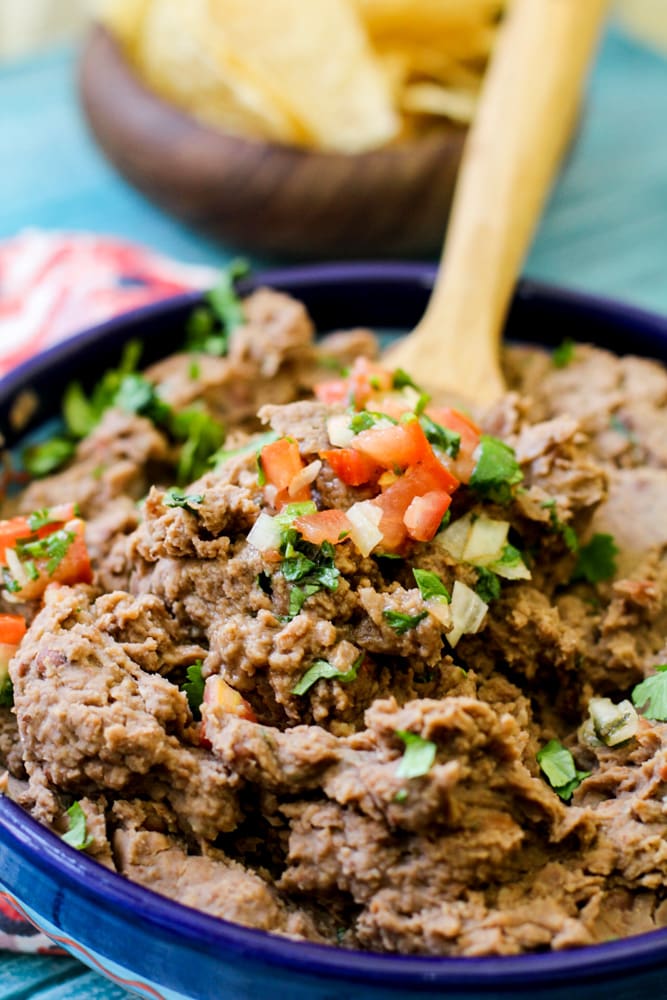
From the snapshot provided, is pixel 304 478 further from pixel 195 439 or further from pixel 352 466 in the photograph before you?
pixel 195 439

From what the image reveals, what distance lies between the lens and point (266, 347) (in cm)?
323

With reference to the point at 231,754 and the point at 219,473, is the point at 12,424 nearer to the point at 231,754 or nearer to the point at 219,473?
the point at 219,473

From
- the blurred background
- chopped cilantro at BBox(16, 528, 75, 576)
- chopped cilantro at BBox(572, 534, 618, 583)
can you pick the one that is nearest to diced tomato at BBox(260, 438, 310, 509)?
chopped cilantro at BBox(16, 528, 75, 576)

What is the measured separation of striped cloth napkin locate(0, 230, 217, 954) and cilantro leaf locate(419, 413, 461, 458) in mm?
1993

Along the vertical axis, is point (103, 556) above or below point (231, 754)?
below

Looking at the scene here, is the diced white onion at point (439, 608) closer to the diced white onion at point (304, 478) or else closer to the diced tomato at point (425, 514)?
the diced tomato at point (425, 514)

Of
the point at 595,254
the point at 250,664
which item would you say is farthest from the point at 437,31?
the point at 250,664

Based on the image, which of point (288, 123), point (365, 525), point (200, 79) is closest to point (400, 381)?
point (365, 525)

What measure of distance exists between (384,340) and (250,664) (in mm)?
1658

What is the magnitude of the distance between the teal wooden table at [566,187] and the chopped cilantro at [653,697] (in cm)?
274

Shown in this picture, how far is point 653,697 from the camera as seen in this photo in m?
2.34

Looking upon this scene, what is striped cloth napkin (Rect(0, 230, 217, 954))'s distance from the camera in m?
4.29

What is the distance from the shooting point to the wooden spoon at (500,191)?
10.8 feet

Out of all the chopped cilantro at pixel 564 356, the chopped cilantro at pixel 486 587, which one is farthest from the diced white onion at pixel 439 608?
the chopped cilantro at pixel 564 356
